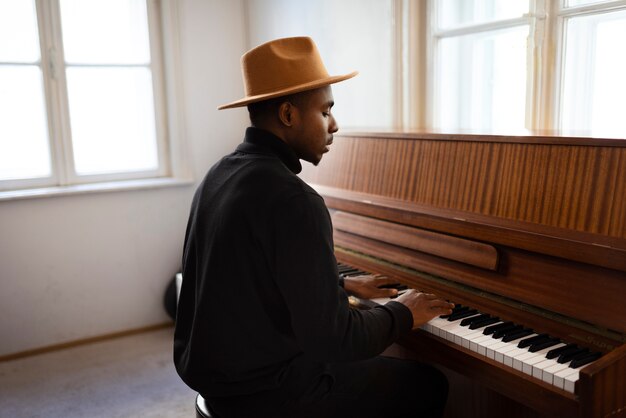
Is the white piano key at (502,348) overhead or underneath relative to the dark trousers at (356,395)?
overhead

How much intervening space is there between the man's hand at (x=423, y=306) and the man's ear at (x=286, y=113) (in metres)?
0.54

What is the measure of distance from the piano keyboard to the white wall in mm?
2532

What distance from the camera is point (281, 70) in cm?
153

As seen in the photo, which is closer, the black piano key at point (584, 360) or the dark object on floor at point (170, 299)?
the black piano key at point (584, 360)

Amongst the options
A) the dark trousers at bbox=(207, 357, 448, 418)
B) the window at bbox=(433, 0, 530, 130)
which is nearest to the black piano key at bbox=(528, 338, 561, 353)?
the dark trousers at bbox=(207, 357, 448, 418)

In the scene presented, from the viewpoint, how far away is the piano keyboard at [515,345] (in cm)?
129

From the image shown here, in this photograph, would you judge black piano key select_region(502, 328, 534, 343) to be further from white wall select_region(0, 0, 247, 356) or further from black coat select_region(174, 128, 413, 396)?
white wall select_region(0, 0, 247, 356)

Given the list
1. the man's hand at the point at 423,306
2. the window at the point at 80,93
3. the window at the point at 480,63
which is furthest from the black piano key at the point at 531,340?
the window at the point at 80,93

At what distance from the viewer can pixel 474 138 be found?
69.9 inches

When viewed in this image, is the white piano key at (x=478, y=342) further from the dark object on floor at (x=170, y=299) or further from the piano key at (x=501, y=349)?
the dark object on floor at (x=170, y=299)

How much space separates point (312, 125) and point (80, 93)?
2.56m

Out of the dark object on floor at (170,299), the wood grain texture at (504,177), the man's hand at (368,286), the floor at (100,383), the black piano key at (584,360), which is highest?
the wood grain texture at (504,177)

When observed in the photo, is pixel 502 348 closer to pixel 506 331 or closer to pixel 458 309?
pixel 506 331

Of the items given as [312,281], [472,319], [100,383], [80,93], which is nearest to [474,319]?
[472,319]
